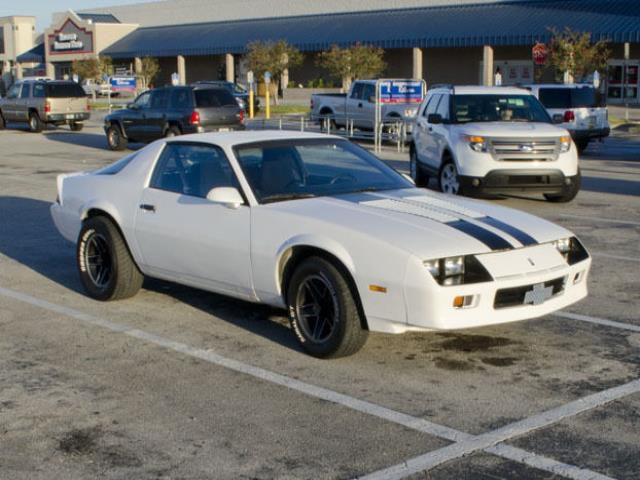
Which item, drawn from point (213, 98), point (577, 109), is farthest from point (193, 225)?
point (577, 109)

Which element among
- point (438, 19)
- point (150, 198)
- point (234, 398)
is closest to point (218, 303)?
point (150, 198)

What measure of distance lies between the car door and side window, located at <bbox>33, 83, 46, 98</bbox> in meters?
27.2

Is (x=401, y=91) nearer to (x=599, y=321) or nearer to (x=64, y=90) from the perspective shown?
(x=64, y=90)

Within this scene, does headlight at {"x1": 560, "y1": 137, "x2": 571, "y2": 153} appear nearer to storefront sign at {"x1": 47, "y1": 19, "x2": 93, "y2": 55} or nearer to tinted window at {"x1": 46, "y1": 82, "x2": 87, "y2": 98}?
tinted window at {"x1": 46, "y1": 82, "x2": 87, "y2": 98}

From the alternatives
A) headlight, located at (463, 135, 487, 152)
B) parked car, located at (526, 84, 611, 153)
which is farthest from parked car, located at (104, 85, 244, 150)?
headlight, located at (463, 135, 487, 152)

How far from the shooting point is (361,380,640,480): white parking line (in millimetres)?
4719

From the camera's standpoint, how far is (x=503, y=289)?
243 inches

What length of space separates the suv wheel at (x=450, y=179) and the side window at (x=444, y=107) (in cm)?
84

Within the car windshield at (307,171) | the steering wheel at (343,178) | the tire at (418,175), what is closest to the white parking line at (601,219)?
the tire at (418,175)

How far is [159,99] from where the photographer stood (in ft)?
83.5

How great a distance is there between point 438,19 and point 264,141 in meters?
48.4

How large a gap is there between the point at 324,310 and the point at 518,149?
8137 mm

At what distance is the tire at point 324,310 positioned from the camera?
6.30 m

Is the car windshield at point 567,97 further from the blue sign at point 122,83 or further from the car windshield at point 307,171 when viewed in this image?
the blue sign at point 122,83
